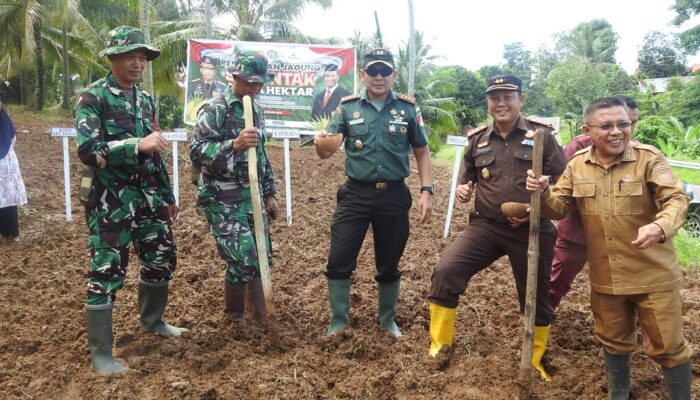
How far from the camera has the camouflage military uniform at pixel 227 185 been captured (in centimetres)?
337

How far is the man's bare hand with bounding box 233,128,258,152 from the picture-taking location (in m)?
3.23

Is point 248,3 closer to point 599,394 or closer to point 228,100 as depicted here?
point 228,100

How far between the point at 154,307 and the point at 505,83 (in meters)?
2.60

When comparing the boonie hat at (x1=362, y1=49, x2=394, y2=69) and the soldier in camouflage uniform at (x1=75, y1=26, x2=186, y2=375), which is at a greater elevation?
the boonie hat at (x1=362, y1=49, x2=394, y2=69)

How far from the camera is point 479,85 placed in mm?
33156

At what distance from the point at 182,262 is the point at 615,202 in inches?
159

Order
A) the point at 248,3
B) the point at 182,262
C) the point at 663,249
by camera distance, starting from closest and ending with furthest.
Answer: the point at 663,249 → the point at 182,262 → the point at 248,3

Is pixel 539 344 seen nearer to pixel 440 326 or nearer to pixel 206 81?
pixel 440 326

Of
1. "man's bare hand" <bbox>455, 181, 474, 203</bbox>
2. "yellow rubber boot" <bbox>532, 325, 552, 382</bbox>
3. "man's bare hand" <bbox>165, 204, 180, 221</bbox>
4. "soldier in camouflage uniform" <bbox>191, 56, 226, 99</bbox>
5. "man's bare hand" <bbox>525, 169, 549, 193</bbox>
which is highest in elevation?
"soldier in camouflage uniform" <bbox>191, 56, 226, 99</bbox>

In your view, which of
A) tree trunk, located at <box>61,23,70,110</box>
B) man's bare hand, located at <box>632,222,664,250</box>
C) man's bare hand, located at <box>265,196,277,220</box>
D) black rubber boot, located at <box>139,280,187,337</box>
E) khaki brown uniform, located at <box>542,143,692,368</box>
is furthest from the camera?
tree trunk, located at <box>61,23,70,110</box>

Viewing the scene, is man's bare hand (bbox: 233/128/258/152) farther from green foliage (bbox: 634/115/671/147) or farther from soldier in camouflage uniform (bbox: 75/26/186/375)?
green foliage (bbox: 634/115/671/147)

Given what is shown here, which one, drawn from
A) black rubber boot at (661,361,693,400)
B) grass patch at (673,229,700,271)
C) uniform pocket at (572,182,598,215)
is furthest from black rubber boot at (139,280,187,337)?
grass patch at (673,229,700,271)

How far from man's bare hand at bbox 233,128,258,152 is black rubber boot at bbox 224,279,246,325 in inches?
36.8

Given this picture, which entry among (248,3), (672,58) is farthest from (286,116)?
(672,58)
